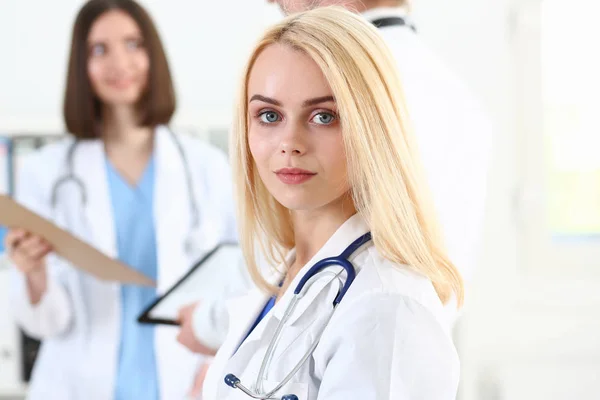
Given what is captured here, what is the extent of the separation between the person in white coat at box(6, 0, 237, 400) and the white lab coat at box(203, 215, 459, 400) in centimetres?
124

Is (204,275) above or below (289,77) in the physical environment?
below

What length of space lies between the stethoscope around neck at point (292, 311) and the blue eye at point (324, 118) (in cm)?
13

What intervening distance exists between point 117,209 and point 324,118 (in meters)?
1.37

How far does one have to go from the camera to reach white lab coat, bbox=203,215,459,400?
66 cm

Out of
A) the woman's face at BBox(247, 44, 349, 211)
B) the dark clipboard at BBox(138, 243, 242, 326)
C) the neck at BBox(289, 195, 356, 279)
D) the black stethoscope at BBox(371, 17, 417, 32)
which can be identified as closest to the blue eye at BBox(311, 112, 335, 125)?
the woman's face at BBox(247, 44, 349, 211)

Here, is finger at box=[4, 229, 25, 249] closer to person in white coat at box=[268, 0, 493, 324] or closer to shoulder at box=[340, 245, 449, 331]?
person in white coat at box=[268, 0, 493, 324]

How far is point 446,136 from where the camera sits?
1117 mm

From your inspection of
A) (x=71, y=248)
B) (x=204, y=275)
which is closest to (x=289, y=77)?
(x=204, y=275)

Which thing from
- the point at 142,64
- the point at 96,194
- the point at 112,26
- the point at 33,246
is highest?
the point at 112,26

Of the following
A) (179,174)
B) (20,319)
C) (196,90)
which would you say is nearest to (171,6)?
(196,90)

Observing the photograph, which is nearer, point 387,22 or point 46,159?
point 387,22

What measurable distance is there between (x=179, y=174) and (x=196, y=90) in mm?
266

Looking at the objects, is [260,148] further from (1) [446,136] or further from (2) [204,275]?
(2) [204,275]

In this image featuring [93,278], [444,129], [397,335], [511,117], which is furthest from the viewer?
[511,117]
